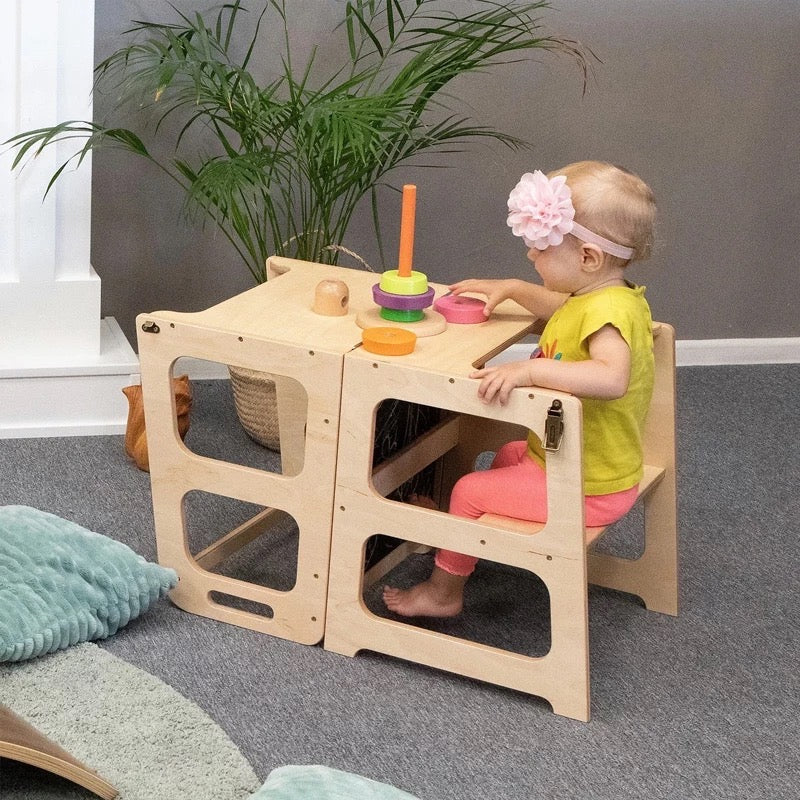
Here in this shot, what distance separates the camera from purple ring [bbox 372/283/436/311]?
185cm

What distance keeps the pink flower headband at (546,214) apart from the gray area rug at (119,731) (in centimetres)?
82

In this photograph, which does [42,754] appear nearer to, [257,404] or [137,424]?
[137,424]

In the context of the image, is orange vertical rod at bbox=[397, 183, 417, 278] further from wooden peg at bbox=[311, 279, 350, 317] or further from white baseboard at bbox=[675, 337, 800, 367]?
white baseboard at bbox=[675, 337, 800, 367]

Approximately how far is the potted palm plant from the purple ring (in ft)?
1.16

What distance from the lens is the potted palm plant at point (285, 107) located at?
7.48 ft

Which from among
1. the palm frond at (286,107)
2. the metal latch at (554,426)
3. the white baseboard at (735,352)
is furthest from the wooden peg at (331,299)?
the white baseboard at (735,352)

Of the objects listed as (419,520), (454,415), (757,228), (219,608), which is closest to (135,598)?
(219,608)

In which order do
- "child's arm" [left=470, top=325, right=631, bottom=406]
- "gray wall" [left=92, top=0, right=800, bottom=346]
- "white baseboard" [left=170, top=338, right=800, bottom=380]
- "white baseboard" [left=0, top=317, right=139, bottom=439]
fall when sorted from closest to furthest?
"child's arm" [left=470, top=325, right=631, bottom=406]
"white baseboard" [left=0, top=317, right=139, bottom=439]
"gray wall" [left=92, top=0, right=800, bottom=346]
"white baseboard" [left=170, top=338, right=800, bottom=380]

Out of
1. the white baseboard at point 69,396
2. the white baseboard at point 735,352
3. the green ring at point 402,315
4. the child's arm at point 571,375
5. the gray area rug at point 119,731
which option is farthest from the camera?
the white baseboard at point 735,352

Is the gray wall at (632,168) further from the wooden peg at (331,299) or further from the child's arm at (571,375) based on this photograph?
the child's arm at (571,375)

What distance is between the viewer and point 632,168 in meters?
3.14

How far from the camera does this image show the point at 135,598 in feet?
6.23

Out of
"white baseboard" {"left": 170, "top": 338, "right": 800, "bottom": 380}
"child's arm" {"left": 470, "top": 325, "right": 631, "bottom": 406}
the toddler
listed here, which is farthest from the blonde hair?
"white baseboard" {"left": 170, "top": 338, "right": 800, "bottom": 380}

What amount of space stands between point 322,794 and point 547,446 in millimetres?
533
